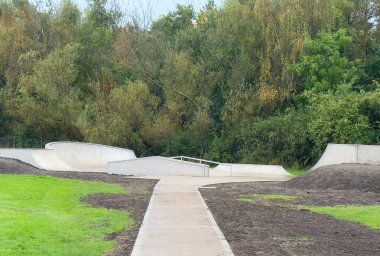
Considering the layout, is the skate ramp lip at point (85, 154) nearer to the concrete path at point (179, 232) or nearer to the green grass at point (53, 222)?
the green grass at point (53, 222)

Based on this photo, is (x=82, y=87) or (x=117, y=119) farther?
(x=82, y=87)

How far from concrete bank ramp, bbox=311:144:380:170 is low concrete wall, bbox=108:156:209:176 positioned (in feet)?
22.2

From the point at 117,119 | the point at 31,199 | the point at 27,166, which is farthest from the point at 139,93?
the point at 31,199

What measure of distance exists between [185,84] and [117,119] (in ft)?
20.0

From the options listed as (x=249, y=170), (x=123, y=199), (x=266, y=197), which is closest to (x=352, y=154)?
(x=249, y=170)

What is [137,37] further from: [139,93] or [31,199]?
[31,199]

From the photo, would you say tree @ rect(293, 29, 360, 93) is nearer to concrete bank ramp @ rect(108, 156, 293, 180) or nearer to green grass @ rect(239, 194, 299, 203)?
concrete bank ramp @ rect(108, 156, 293, 180)

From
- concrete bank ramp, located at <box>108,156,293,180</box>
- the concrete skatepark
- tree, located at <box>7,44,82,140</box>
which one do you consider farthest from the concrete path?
tree, located at <box>7,44,82,140</box>

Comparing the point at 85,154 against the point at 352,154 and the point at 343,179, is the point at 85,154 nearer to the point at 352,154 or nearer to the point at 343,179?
the point at 352,154

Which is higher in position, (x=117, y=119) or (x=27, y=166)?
(x=117, y=119)

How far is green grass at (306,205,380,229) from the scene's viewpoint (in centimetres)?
1616

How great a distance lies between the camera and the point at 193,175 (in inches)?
1407

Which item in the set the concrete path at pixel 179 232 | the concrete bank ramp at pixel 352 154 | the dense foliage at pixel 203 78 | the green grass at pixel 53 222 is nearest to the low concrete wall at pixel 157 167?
the concrete bank ramp at pixel 352 154

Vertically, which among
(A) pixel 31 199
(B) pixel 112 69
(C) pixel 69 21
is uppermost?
(C) pixel 69 21
